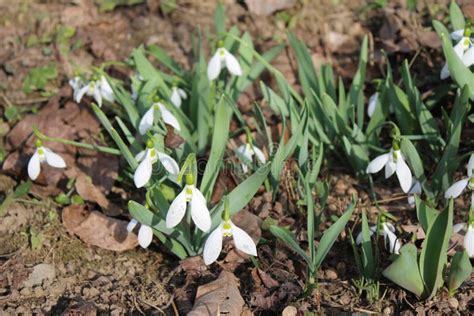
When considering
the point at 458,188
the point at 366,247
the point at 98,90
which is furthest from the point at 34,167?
the point at 458,188

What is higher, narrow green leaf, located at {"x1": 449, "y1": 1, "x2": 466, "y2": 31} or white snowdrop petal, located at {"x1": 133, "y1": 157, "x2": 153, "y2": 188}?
narrow green leaf, located at {"x1": 449, "y1": 1, "x2": 466, "y2": 31}

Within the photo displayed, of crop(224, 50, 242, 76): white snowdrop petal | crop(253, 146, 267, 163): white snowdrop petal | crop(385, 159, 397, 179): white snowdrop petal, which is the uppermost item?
crop(224, 50, 242, 76): white snowdrop petal

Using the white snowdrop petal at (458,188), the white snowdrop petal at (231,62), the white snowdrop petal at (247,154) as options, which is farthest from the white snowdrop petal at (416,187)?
the white snowdrop petal at (231,62)

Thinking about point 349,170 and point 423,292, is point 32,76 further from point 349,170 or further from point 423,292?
point 423,292

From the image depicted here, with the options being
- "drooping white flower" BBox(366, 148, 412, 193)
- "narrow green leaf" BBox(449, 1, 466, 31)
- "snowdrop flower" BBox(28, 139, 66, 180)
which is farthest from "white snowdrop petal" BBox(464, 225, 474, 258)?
"snowdrop flower" BBox(28, 139, 66, 180)

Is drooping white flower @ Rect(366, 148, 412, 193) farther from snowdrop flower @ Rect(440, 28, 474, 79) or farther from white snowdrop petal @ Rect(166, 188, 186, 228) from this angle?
white snowdrop petal @ Rect(166, 188, 186, 228)

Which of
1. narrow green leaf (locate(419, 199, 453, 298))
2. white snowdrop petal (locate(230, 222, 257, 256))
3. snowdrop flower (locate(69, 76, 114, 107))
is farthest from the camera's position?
snowdrop flower (locate(69, 76, 114, 107))

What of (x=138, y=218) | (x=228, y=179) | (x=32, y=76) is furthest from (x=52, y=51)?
(x=138, y=218)

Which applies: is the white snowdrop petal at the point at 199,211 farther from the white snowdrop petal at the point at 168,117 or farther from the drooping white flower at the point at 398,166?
the drooping white flower at the point at 398,166
